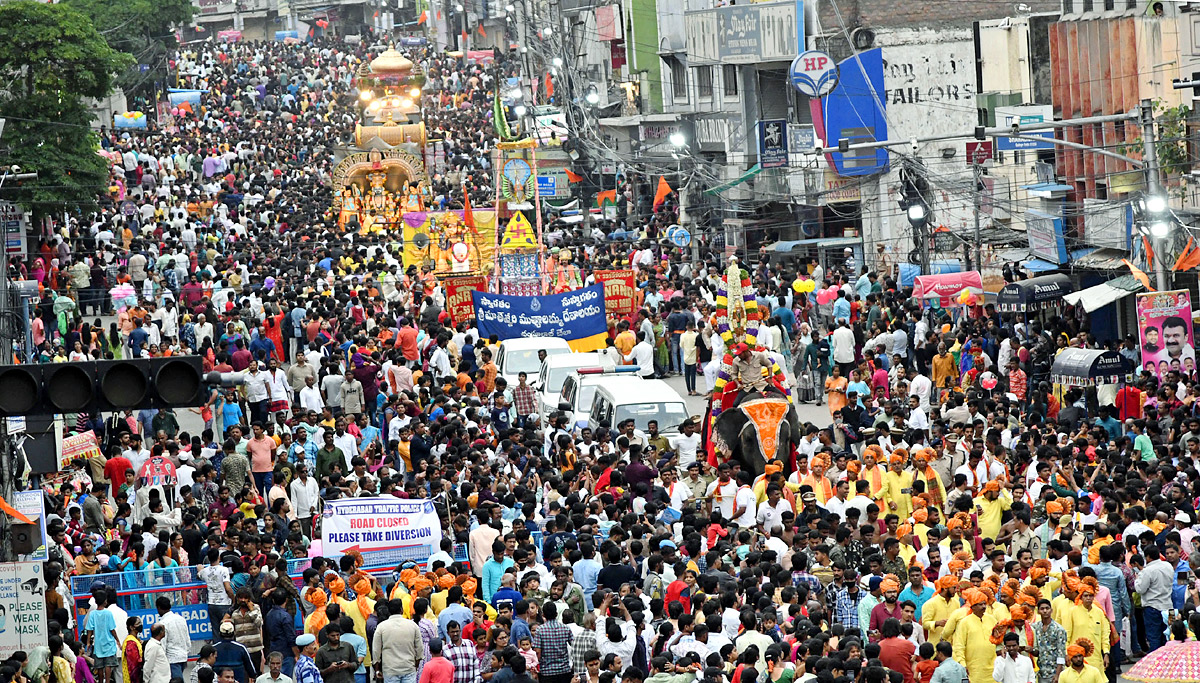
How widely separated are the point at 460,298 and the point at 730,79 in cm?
1857

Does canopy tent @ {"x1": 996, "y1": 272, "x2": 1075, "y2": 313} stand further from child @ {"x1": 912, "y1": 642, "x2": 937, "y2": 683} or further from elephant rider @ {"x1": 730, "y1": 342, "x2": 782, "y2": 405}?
child @ {"x1": 912, "y1": 642, "x2": 937, "y2": 683}

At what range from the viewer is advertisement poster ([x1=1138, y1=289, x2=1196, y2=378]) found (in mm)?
23891

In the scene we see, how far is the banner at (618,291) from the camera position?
3219 centimetres

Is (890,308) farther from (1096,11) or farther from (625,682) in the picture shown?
(625,682)

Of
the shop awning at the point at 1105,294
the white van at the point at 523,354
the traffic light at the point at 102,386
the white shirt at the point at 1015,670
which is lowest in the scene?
the white shirt at the point at 1015,670

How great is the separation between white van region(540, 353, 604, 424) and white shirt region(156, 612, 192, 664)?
10.4 metres

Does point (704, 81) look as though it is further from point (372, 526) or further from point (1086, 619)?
point (1086, 619)

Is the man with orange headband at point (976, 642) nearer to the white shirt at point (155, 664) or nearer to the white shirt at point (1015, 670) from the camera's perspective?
the white shirt at point (1015, 670)

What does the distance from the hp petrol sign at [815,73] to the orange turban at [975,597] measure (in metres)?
28.5

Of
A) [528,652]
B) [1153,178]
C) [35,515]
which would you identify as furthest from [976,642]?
[1153,178]

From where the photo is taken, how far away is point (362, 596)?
15586mm

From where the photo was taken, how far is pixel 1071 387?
23.8 meters

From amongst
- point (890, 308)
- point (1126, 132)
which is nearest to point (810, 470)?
point (890, 308)

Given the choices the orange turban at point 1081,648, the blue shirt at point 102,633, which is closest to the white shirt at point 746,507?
the orange turban at point 1081,648
